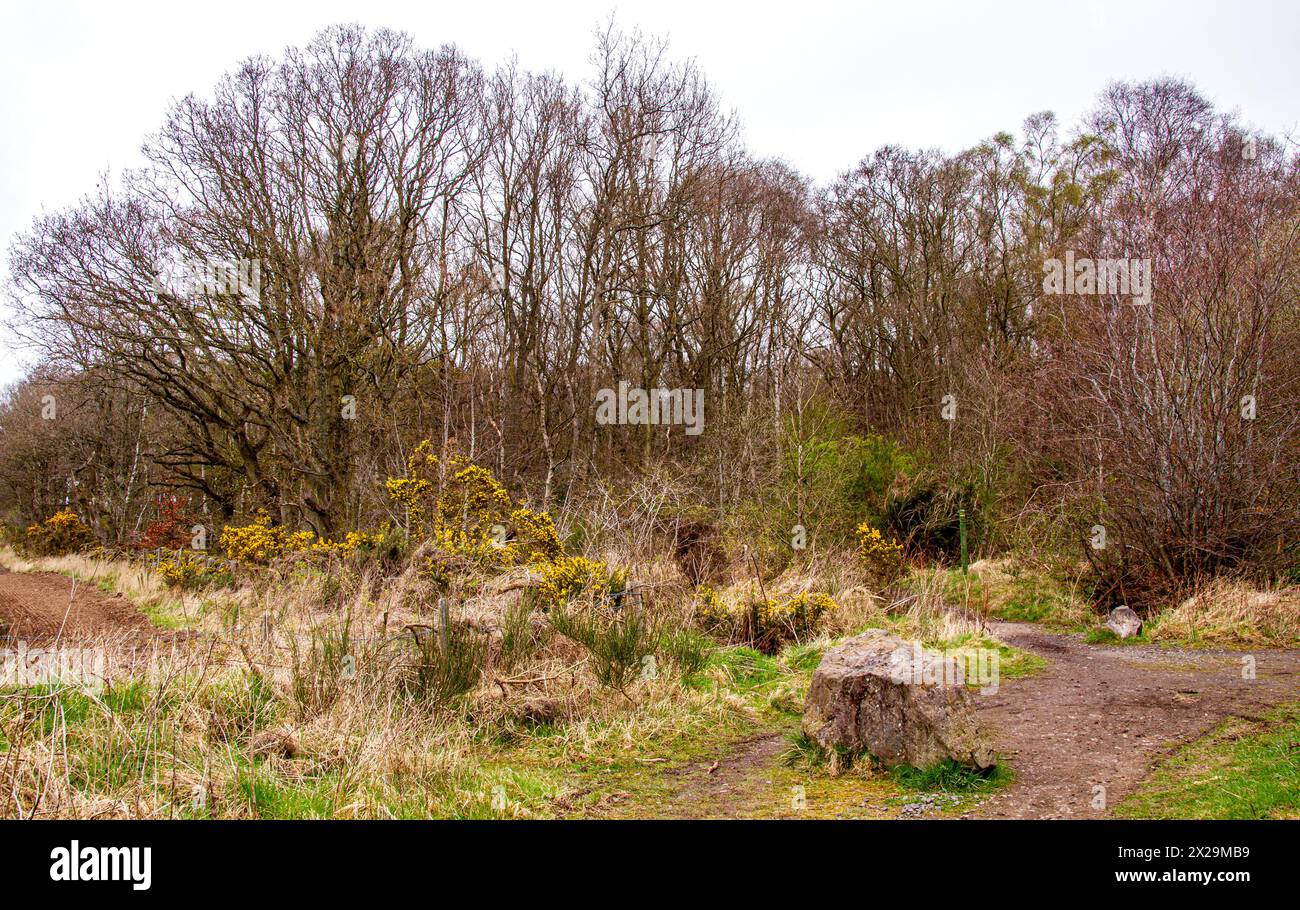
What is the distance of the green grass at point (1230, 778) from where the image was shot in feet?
13.6

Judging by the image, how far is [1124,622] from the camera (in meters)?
9.51

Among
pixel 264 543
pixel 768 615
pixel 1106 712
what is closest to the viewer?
pixel 1106 712

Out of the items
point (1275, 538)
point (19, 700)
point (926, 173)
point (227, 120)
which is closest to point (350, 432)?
point (227, 120)

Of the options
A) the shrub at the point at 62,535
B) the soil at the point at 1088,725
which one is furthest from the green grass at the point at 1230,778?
the shrub at the point at 62,535

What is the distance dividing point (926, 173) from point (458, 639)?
2283 centimetres

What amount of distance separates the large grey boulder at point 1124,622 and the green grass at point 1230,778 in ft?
12.6

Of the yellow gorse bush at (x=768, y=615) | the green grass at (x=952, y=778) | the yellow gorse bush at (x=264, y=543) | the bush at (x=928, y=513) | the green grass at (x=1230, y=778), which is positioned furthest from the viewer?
the bush at (x=928, y=513)

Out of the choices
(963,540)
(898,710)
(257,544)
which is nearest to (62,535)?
(257,544)

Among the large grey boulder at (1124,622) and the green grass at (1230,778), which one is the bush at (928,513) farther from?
the green grass at (1230,778)

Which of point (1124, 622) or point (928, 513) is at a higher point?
point (928, 513)

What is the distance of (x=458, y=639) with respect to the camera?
21.0 ft

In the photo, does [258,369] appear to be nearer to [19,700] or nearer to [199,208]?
[199,208]

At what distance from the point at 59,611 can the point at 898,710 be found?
1177 cm

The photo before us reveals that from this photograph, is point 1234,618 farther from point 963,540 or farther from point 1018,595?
point 963,540
